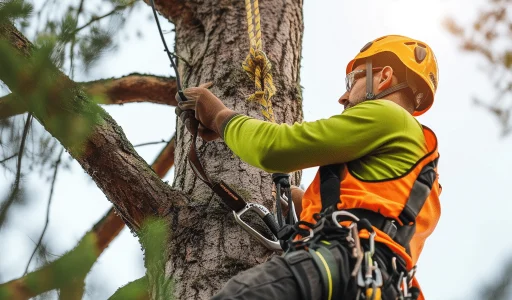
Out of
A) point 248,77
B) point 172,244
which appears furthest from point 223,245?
point 248,77

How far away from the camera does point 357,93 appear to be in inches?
117

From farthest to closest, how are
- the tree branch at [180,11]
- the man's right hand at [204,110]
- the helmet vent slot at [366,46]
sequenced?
1. the tree branch at [180,11]
2. the helmet vent slot at [366,46]
3. the man's right hand at [204,110]

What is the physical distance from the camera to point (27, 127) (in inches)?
88.7

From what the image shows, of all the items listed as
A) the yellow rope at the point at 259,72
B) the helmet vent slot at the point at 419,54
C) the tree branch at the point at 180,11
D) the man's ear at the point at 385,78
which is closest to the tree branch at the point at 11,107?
the yellow rope at the point at 259,72

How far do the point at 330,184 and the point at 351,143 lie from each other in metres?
0.14

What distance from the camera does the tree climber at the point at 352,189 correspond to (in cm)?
224

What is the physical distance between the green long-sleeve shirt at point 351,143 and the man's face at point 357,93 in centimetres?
29

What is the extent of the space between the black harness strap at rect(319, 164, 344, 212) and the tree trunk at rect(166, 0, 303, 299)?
0.44 meters

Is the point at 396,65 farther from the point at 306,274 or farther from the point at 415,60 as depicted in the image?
the point at 306,274

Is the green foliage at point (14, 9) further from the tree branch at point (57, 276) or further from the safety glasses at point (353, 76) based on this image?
the safety glasses at point (353, 76)

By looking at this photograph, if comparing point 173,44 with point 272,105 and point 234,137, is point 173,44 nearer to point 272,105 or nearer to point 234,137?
point 272,105

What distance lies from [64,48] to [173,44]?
182 centimetres

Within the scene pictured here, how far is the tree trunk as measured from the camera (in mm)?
2844

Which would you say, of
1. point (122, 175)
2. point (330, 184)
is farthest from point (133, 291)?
point (122, 175)
